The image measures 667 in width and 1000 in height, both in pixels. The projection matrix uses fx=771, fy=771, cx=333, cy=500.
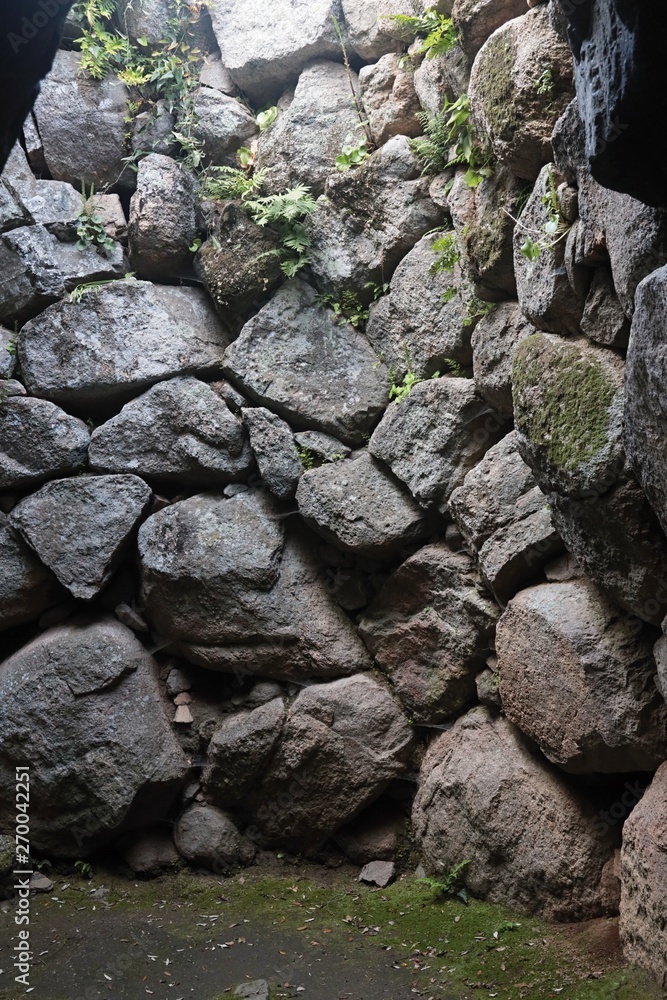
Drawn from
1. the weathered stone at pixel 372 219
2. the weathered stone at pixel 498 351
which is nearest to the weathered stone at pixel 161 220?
the weathered stone at pixel 372 219

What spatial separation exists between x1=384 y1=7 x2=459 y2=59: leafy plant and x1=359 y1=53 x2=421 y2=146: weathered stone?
0.25 meters

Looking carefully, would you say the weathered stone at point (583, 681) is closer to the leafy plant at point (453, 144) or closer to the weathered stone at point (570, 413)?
the weathered stone at point (570, 413)

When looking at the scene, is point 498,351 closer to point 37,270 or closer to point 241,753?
point 241,753

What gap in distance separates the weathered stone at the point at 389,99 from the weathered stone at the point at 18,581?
14.7ft

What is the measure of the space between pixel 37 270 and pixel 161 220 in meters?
1.17

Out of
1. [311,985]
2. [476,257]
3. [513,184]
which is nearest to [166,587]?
[311,985]

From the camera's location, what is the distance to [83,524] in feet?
20.6

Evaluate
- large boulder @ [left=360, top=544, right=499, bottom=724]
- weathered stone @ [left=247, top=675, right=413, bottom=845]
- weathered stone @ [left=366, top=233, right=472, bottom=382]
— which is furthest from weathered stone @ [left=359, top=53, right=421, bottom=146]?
weathered stone @ [left=247, top=675, right=413, bottom=845]

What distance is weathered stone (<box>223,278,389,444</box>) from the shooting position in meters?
6.17

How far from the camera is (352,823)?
5781 mm

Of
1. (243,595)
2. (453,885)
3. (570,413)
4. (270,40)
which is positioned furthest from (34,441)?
(453,885)

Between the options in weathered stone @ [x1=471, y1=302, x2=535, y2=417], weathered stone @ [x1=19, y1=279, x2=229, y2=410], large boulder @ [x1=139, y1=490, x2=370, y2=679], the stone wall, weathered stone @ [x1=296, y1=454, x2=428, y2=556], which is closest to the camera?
the stone wall

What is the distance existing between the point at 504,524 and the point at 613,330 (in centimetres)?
153

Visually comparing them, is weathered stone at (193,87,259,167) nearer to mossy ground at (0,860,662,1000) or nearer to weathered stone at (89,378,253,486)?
weathered stone at (89,378,253,486)
